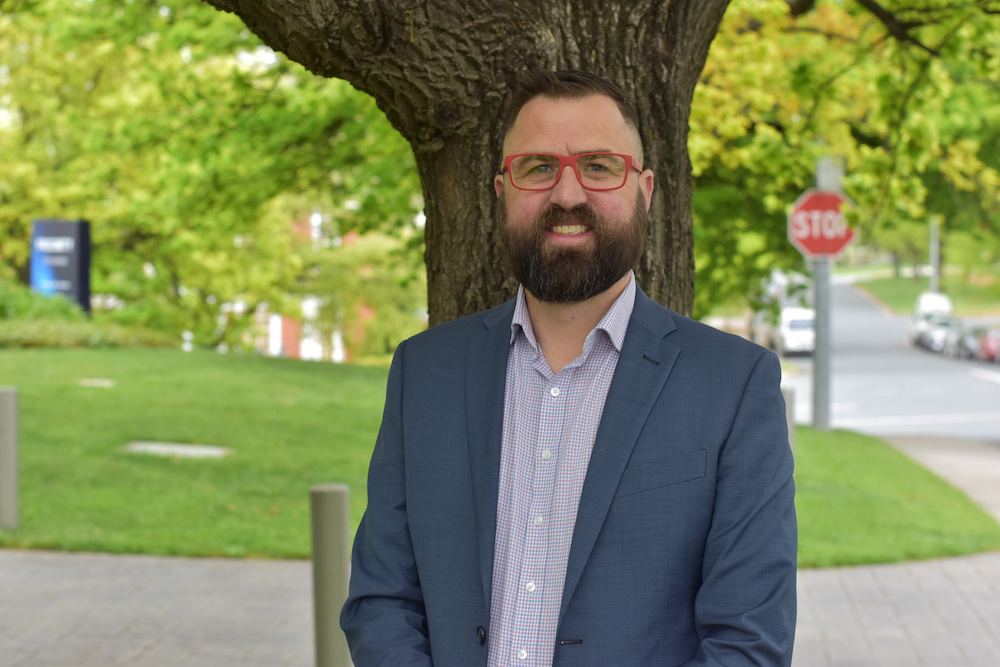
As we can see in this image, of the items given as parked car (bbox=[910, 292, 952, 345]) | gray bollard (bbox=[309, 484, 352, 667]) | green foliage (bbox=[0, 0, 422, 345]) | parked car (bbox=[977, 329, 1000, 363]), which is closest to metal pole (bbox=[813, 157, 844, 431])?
green foliage (bbox=[0, 0, 422, 345])

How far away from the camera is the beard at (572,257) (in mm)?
1951

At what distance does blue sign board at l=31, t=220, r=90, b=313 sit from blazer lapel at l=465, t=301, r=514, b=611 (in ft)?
70.3

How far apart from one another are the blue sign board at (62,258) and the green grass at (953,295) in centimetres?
4488

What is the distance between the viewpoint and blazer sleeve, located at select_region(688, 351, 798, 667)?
5.87ft

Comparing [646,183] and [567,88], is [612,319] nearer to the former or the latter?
[646,183]

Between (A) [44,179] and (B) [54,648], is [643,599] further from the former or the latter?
(A) [44,179]

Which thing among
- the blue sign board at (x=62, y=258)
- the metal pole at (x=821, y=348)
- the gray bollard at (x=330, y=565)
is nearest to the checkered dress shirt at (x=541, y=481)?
the gray bollard at (x=330, y=565)

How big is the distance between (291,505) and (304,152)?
163 inches

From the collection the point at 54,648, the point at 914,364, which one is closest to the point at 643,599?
the point at 54,648

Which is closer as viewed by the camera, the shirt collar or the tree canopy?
the shirt collar

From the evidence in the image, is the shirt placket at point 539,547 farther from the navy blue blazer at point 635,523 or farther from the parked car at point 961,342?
the parked car at point 961,342

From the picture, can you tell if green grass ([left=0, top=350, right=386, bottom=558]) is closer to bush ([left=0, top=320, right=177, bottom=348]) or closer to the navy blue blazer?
bush ([left=0, top=320, right=177, bottom=348])

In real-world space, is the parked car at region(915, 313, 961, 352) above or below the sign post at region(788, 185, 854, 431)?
below

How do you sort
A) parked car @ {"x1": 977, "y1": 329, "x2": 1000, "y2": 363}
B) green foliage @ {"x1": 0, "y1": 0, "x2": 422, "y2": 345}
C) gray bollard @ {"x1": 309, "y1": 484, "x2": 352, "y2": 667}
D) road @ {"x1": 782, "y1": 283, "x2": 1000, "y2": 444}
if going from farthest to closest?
parked car @ {"x1": 977, "y1": 329, "x2": 1000, "y2": 363}, road @ {"x1": 782, "y1": 283, "x2": 1000, "y2": 444}, green foliage @ {"x1": 0, "y1": 0, "x2": 422, "y2": 345}, gray bollard @ {"x1": 309, "y1": 484, "x2": 352, "y2": 667}
